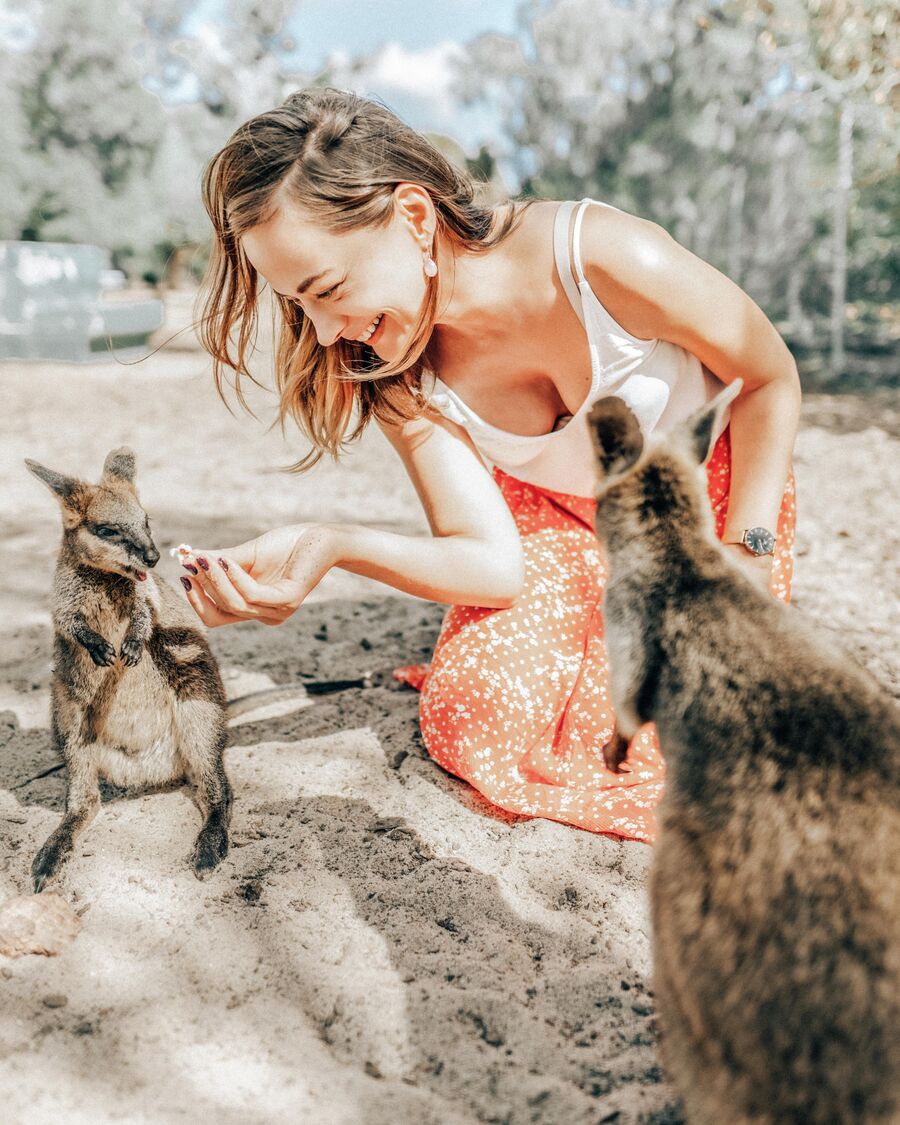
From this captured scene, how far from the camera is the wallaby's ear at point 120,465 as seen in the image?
204 centimetres

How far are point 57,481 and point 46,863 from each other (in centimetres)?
74

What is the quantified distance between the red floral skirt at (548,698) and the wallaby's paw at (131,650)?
640mm

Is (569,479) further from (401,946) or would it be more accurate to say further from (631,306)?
(401,946)

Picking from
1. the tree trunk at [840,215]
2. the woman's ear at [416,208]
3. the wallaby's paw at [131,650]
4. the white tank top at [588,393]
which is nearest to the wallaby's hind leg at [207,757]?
the wallaby's paw at [131,650]

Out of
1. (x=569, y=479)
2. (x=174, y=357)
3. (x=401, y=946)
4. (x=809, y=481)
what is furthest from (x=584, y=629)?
(x=174, y=357)

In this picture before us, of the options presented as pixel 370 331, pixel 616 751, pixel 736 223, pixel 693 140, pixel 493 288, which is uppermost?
pixel 693 140

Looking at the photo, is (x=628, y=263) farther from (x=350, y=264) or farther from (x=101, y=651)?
(x=101, y=651)

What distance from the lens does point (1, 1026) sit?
1.36 m

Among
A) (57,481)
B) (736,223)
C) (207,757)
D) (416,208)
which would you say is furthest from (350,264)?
(736,223)

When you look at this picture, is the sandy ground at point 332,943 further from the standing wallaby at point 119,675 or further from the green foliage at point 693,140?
the green foliage at point 693,140

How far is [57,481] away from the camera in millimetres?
1935

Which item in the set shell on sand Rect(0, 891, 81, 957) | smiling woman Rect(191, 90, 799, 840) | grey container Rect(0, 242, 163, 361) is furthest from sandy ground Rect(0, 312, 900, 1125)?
grey container Rect(0, 242, 163, 361)

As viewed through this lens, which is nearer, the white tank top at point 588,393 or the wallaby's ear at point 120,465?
the white tank top at point 588,393

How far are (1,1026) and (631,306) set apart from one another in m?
1.64
